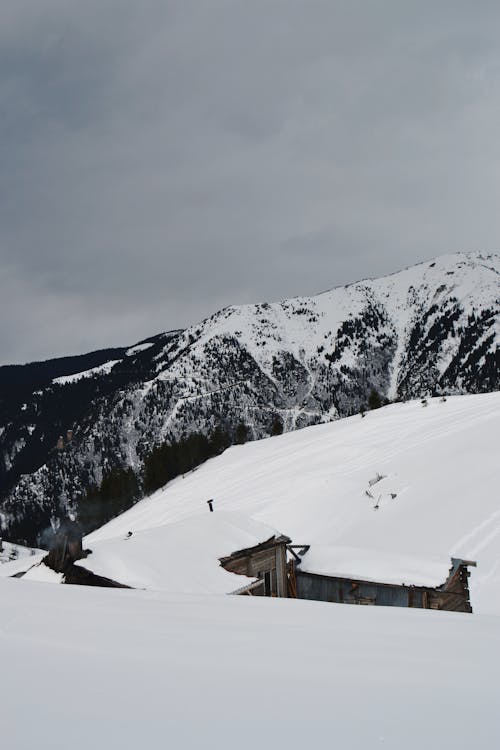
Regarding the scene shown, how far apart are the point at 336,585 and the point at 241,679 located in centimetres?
2155

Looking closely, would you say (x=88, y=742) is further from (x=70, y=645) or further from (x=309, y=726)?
(x=70, y=645)

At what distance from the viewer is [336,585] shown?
23.7 metres

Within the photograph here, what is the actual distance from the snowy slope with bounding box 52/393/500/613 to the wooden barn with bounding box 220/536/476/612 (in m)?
0.34

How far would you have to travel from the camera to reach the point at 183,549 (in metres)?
18.8

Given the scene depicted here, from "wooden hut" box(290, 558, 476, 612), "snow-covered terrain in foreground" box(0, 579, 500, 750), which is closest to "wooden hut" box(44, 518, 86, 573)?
"wooden hut" box(290, 558, 476, 612)

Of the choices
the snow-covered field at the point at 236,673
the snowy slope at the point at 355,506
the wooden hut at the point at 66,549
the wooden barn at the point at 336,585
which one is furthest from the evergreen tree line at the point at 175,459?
the snow-covered field at the point at 236,673

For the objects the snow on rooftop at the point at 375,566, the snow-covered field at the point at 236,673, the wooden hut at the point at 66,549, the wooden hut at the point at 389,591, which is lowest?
the wooden hut at the point at 389,591

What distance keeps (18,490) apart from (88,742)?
687 ft

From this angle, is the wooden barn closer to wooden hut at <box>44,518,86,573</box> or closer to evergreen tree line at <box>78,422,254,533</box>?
wooden hut at <box>44,518,86,573</box>

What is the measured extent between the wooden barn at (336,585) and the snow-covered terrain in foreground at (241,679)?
15339 mm

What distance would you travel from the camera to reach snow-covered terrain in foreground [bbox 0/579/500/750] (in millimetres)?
2934

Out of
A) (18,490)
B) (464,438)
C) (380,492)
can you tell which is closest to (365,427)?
(464,438)

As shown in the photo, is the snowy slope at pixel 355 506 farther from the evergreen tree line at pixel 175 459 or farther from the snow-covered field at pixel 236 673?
the evergreen tree line at pixel 175 459

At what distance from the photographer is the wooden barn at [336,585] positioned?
21188 millimetres
